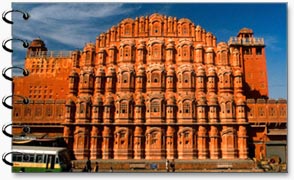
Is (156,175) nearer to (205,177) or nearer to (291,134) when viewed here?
(205,177)

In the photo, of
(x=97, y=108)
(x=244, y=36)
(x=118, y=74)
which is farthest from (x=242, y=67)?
(x=97, y=108)

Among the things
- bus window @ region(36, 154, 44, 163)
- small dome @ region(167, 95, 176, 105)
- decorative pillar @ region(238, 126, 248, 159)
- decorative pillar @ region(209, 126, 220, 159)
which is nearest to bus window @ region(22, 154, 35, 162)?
bus window @ region(36, 154, 44, 163)

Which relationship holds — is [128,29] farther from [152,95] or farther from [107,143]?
[107,143]

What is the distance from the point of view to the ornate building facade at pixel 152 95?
59.5ft

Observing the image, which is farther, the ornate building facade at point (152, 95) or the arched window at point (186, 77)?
the arched window at point (186, 77)

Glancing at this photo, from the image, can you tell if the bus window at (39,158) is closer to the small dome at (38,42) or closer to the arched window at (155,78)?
the small dome at (38,42)

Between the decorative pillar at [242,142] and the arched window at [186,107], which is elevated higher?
the arched window at [186,107]

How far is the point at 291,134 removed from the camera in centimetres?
1209

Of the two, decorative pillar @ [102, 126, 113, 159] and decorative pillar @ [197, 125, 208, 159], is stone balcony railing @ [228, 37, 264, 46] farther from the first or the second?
decorative pillar @ [102, 126, 113, 159]

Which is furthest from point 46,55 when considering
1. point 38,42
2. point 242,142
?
point 242,142

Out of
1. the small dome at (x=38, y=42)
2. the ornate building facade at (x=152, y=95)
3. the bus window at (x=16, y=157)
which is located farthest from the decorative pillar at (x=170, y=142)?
the bus window at (x=16, y=157)

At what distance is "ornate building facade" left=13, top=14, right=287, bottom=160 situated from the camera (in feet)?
59.5

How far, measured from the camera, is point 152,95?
741 inches

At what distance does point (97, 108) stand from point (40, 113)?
2833mm
